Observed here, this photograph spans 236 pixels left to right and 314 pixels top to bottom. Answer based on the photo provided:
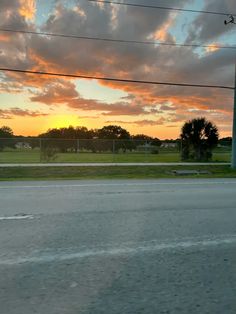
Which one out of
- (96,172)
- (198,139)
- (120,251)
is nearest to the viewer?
(120,251)

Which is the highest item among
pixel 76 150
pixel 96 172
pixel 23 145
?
pixel 23 145

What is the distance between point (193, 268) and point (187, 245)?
936 mm

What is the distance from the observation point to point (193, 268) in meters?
4.52

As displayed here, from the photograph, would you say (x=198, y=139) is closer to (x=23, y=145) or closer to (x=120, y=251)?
(x=23, y=145)

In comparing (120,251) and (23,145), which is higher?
(23,145)

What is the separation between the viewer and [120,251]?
515 cm

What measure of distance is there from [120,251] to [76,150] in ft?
89.0

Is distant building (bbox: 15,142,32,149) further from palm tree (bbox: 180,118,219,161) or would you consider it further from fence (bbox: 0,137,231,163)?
palm tree (bbox: 180,118,219,161)

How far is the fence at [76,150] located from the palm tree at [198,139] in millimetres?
1258

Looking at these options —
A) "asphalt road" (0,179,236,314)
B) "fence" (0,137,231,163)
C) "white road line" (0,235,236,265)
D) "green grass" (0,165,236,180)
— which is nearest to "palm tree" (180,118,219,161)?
"fence" (0,137,231,163)

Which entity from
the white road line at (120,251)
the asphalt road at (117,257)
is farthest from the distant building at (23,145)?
the white road line at (120,251)

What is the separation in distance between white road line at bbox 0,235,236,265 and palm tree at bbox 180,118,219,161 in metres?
25.4

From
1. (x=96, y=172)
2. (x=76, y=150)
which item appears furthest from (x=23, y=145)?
(x=96, y=172)

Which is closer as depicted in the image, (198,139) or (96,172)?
(96,172)
